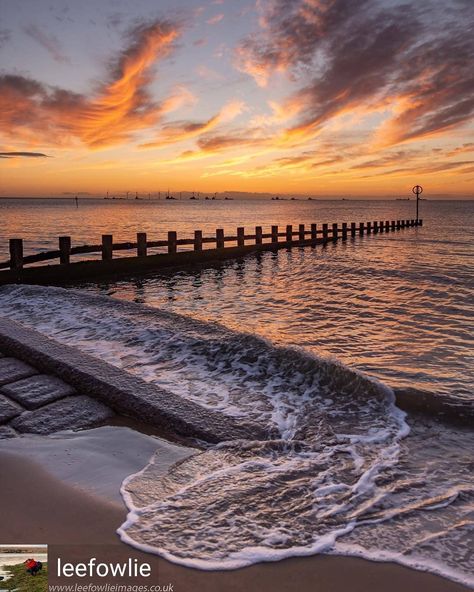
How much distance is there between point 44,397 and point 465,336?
7242 millimetres

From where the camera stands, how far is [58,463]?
3402mm

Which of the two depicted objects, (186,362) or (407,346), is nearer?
(186,362)

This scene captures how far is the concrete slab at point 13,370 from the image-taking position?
16.0ft

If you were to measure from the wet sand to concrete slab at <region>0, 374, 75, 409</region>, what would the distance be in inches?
58.3

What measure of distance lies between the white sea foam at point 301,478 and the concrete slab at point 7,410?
4.85 feet

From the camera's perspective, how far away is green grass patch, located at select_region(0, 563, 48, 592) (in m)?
2.16

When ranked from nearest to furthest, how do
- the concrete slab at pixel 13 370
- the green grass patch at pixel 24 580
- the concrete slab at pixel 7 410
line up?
the green grass patch at pixel 24 580 < the concrete slab at pixel 7 410 < the concrete slab at pixel 13 370

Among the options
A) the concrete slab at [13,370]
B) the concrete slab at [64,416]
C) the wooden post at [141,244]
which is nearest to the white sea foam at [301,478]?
the concrete slab at [64,416]

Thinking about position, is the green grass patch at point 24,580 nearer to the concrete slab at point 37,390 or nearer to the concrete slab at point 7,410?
the concrete slab at point 7,410

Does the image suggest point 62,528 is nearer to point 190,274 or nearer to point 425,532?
point 425,532

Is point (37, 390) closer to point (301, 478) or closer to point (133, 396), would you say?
point (133, 396)

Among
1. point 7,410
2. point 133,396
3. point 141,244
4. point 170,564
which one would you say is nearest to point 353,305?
point 141,244

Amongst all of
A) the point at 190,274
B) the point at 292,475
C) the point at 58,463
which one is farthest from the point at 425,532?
the point at 190,274

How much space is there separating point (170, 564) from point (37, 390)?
2725 mm
